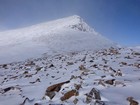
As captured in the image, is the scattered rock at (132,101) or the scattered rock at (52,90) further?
the scattered rock at (52,90)

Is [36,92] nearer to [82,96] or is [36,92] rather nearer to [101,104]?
[82,96]

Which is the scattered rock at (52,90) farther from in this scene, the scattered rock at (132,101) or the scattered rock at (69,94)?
the scattered rock at (132,101)

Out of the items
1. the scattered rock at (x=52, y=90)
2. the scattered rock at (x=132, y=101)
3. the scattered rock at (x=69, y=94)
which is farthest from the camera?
the scattered rock at (x=52, y=90)

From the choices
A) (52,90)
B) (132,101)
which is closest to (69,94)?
(52,90)

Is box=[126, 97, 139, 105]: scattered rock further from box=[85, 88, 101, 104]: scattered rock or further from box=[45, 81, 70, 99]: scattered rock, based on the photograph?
box=[45, 81, 70, 99]: scattered rock

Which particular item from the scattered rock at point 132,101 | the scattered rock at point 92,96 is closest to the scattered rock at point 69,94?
the scattered rock at point 92,96

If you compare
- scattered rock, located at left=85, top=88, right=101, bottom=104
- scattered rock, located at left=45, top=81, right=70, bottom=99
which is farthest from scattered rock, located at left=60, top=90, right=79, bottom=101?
scattered rock, located at left=45, top=81, right=70, bottom=99

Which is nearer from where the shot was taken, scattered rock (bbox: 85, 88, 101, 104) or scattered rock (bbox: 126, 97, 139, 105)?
scattered rock (bbox: 126, 97, 139, 105)

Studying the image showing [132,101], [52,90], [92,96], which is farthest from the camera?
[52,90]

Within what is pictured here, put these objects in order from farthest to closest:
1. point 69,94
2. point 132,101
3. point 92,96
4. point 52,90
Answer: point 52,90, point 69,94, point 92,96, point 132,101

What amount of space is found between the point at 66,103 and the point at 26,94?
8.90 feet

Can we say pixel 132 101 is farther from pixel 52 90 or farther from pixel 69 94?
pixel 52 90

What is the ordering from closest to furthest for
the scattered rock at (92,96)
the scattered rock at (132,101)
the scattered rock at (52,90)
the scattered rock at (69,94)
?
the scattered rock at (132,101), the scattered rock at (92,96), the scattered rock at (69,94), the scattered rock at (52,90)

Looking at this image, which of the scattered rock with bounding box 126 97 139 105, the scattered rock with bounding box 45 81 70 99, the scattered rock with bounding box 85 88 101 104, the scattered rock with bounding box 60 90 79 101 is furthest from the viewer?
the scattered rock with bounding box 45 81 70 99
